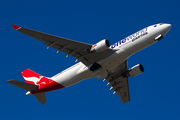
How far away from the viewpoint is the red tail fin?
43.2 meters

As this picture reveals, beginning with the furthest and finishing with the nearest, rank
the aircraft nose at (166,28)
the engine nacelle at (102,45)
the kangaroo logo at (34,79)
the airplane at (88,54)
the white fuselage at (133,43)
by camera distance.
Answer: the kangaroo logo at (34,79), the aircraft nose at (166,28), the white fuselage at (133,43), the airplane at (88,54), the engine nacelle at (102,45)

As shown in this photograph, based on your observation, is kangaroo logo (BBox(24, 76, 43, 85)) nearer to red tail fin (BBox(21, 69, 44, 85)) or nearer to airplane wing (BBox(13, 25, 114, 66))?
red tail fin (BBox(21, 69, 44, 85))

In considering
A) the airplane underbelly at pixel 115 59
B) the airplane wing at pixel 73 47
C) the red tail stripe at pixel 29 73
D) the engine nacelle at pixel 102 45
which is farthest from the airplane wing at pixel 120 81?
the red tail stripe at pixel 29 73

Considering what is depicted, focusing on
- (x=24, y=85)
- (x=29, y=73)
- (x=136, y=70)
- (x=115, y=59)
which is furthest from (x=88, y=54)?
(x=29, y=73)

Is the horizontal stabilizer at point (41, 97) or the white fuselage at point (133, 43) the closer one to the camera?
the white fuselage at point (133, 43)

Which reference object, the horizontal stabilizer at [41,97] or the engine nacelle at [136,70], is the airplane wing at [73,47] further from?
the horizontal stabilizer at [41,97]

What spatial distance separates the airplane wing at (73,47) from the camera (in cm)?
3497

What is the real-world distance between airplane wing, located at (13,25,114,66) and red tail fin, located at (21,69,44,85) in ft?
28.1

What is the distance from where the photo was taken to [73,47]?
37375mm

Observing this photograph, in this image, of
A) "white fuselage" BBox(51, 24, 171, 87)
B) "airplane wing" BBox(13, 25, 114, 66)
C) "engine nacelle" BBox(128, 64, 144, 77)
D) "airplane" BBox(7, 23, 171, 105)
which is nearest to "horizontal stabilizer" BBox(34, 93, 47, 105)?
"airplane" BBox(7, 23, 171, 105)

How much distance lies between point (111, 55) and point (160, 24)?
8.61m

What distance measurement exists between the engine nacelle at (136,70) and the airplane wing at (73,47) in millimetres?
8201

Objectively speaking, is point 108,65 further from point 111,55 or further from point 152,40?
point 152,40

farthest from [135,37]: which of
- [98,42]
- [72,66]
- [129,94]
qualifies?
[129,94]
